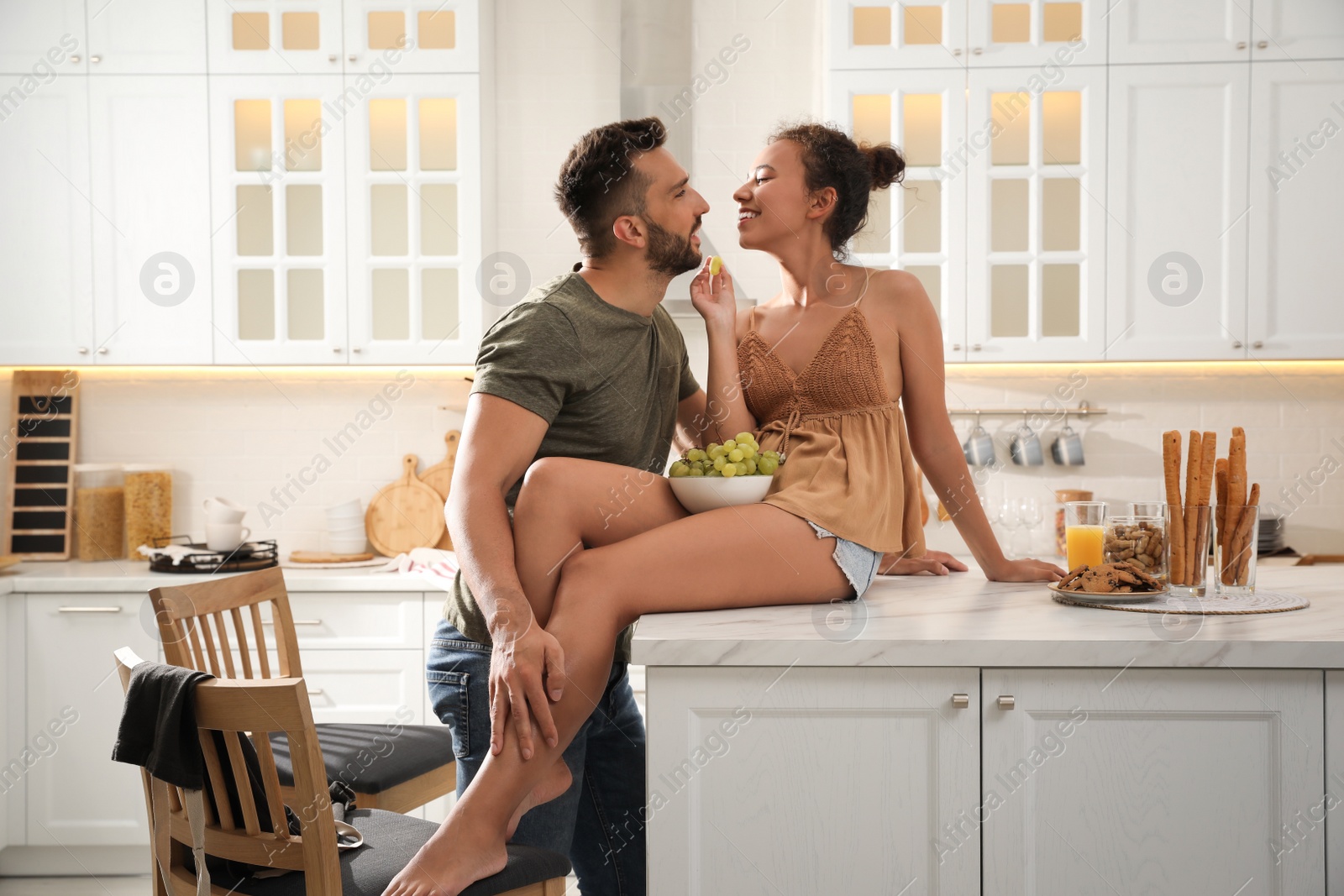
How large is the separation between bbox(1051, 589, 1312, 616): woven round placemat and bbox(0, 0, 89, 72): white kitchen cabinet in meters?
3.18

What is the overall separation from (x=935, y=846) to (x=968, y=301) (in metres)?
2.06

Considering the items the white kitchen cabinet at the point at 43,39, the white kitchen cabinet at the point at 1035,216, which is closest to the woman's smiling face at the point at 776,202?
the white kitchen cabinet at the point at 1035,216

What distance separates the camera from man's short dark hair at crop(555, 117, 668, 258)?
1.60 meters

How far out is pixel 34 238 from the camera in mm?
3055

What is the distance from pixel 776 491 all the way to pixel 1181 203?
2033 mm

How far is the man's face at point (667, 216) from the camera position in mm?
1602

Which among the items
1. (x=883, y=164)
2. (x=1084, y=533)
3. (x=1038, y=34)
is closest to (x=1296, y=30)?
(x=1038, y=34)

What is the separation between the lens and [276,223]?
3051 millimetres

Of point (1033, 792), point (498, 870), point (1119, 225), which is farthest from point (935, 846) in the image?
point (1119, 225)

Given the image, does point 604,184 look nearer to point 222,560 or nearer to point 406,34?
point 406,34

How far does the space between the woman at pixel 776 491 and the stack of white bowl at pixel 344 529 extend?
1.87m

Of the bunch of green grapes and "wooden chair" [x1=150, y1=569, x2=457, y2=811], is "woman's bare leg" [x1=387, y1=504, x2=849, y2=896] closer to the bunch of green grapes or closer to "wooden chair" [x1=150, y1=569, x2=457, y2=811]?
the bunch of green grapes

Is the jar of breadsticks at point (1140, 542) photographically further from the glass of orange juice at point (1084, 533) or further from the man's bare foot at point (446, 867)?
the man's bare foot at point (446, 867)

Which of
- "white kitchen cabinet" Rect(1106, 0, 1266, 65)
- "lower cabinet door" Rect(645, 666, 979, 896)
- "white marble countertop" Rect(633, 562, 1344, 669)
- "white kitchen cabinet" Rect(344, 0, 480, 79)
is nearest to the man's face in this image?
"white marble countertop" Rect(633, 562, 1344, 669)
